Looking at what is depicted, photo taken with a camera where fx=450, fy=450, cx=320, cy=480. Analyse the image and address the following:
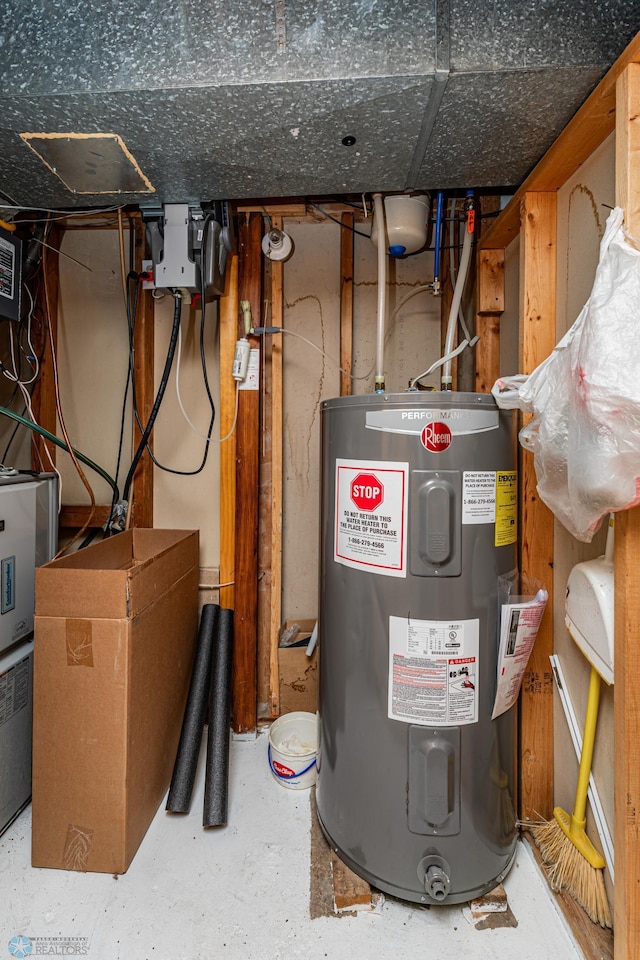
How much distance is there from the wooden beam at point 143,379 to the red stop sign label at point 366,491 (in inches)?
40.2

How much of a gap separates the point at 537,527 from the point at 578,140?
0.92 metres

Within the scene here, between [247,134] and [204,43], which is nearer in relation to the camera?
[204,43]

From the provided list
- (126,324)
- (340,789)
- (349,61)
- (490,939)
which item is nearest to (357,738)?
(340,789)

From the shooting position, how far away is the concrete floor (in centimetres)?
96

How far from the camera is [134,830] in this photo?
117cm

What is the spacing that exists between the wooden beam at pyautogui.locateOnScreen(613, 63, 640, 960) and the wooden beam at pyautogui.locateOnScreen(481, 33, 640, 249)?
43 mm

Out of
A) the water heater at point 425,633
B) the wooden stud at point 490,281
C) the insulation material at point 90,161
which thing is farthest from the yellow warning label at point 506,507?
the insulation material at point 90,161

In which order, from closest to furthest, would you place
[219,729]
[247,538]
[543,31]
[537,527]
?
[543,31], [537,527], [219,729], [247,538]

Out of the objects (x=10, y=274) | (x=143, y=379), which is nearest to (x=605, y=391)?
(x=143, y=379)

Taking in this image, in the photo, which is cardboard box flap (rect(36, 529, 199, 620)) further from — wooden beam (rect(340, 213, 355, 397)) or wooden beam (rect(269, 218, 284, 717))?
wooden beam (rect(340, 213, 355, 397))

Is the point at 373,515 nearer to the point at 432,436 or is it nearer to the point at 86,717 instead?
the point at 432,436

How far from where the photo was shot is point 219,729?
139 centimetres

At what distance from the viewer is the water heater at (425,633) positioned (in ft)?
3.22

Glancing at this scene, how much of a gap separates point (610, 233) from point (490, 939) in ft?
4.83
